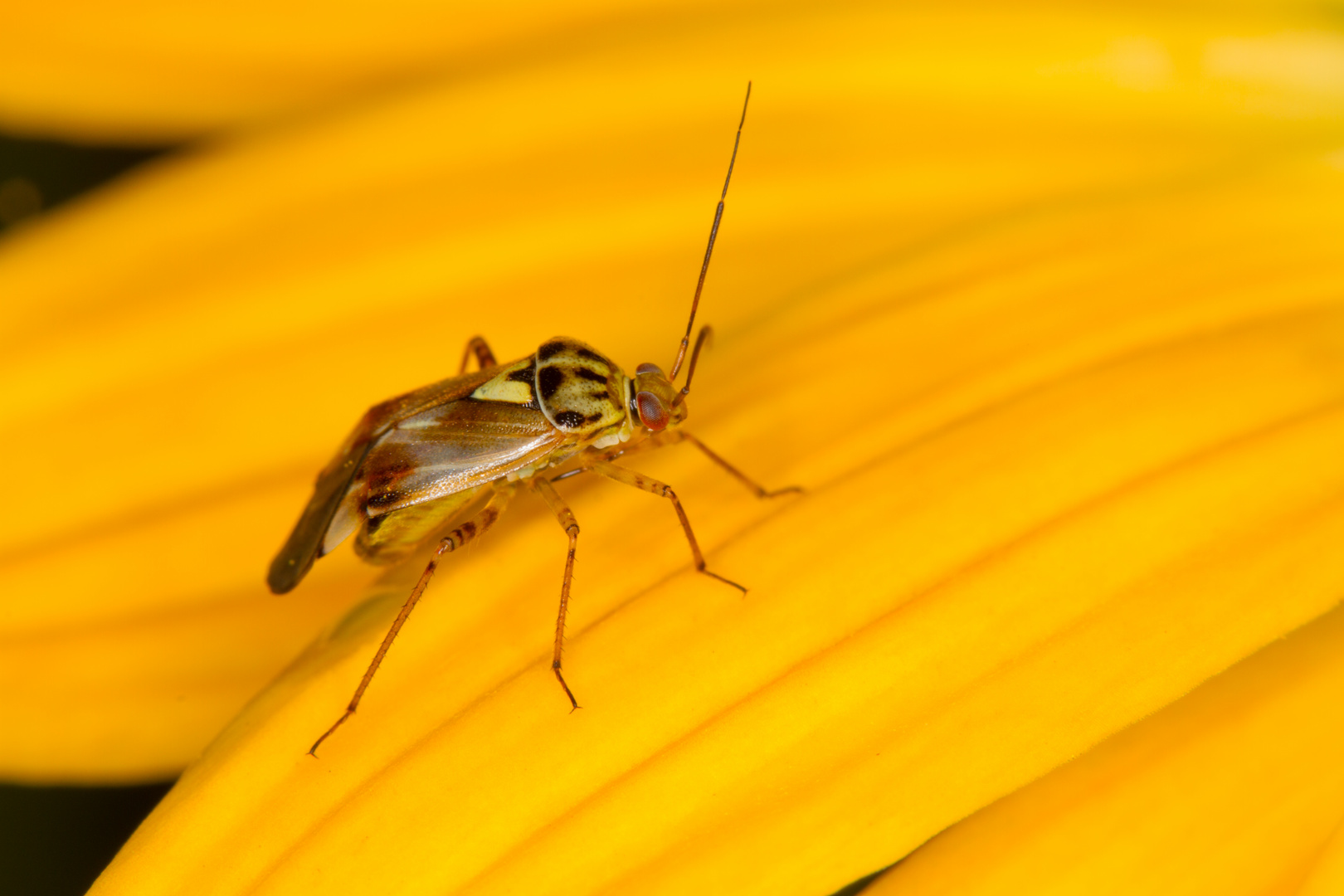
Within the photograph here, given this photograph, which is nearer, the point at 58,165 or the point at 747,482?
the point at 747,482

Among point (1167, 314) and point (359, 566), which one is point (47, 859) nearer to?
point (359, 566)

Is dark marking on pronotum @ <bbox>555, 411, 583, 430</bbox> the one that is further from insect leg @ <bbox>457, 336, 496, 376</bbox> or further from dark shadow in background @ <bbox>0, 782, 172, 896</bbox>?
dark shadow in background @ <bbox>0, 782, 172, 896</bbox>

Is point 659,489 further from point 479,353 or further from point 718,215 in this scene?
point 479,353

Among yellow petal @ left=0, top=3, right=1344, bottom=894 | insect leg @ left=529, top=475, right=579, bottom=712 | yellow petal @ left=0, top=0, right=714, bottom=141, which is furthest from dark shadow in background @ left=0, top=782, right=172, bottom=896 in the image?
yellow petal @ left=0, top=0, right=714, bottom=141

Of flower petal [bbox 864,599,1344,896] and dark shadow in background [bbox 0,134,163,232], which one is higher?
dark shadow in background [bbox 0,134,163,232]

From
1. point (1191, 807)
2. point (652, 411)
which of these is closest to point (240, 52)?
point (652, 411)

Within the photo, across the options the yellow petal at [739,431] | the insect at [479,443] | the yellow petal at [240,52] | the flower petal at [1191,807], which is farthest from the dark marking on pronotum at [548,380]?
the flower petal at [1191,807]

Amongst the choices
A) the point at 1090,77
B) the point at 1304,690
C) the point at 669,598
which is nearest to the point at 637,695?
the point at 669,598
